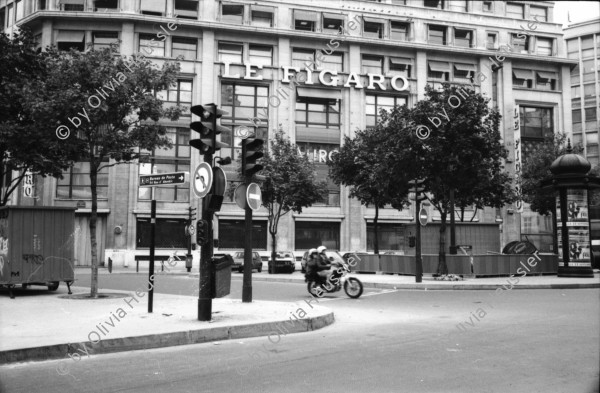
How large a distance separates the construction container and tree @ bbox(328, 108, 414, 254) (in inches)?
519

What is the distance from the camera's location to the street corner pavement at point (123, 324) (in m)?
7.70

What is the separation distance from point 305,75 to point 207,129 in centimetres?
3457

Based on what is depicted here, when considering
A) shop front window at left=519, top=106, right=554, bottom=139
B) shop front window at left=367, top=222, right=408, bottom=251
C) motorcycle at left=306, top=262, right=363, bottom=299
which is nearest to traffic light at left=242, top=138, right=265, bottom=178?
motorcycle at left=306, top=262, right=363, bottom=299

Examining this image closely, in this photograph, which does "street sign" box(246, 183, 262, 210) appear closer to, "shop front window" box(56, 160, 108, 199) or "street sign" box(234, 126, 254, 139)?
"street sign" box(234, 126, 254, 139)

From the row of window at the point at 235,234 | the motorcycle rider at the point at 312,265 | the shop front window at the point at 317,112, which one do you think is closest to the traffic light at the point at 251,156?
the motorcycle rider at the point at 312,265

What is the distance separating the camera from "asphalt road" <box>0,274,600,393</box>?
5742 mm

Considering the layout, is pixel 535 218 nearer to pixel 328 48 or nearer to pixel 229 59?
pixel 328 48

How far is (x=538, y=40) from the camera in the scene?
49750mm

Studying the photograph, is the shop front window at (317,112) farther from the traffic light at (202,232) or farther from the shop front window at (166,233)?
the traffic light at (202,232)

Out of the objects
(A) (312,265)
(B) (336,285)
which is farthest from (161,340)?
(B) (336,285)

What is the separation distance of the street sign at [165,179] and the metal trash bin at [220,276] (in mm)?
1701

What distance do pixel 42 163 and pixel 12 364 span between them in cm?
1200

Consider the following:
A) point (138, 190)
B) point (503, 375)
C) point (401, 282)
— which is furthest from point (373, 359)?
point (138, 190)

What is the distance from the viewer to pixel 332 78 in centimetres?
4334
